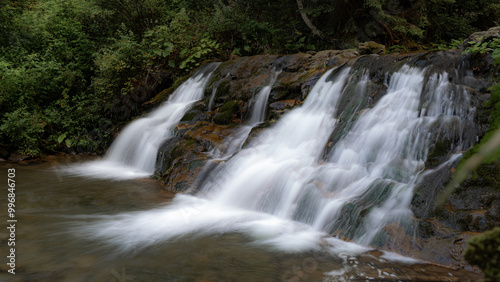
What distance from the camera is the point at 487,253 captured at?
1.43 m

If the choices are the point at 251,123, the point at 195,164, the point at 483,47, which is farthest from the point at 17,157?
the point at 483,47

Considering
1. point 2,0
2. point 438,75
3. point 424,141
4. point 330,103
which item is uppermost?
point 2,0

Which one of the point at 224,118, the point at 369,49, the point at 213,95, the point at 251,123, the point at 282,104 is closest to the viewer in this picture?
the point at 282,104

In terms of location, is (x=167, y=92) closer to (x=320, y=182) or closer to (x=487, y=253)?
(x=320, y=182)

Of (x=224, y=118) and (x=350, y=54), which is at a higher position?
(x=350, y=54)

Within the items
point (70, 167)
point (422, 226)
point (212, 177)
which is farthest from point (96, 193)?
point (422, 226)

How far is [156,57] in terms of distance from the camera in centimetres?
1080

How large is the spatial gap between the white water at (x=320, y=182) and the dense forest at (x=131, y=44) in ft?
16.1

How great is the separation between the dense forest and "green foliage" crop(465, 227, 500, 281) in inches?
351

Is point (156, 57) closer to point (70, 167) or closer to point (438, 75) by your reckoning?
point (70, 167)

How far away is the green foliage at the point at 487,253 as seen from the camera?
1395 millimetres

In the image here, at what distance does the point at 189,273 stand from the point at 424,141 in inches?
143

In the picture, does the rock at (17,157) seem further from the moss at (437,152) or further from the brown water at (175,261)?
the moss at (437,152)

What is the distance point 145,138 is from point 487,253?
25.5ft
